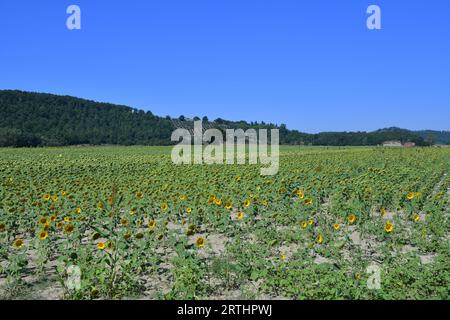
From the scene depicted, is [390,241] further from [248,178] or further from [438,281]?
[248,178]

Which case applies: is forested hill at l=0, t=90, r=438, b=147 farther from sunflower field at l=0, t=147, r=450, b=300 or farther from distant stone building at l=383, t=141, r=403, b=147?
sunflower field at l=0, t=147, r=450, b=300

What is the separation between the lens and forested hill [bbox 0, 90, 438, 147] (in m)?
73.1

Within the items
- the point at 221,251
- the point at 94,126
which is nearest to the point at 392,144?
the point at 94,126

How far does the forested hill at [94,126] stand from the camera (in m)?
73.1

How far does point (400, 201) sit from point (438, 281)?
15.9 ft

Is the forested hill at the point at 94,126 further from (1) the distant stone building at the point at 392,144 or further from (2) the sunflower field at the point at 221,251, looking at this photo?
(2) the sunflower field at the point at 221,251

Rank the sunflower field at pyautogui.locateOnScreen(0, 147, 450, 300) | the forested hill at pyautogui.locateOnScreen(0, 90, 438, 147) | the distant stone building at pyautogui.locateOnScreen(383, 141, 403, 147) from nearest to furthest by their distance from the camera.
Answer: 1. the sunflower field at pyautogui.locateOnScreen(0, 147, 450, 300)
2. the distant stone building at pyautogui.locateOnScreen(383, 141, 403, 147)
3. the forested hill at pyautogui.locateOnScreen(0, 90, 438, 147)

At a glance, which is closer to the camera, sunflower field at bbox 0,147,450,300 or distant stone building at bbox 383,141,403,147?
sunflower field at bbox 0,147,450,300

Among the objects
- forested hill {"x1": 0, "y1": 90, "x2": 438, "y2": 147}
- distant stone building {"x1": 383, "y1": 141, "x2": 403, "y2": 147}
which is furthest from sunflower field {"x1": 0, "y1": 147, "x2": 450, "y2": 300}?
distant stone building {"x1": 383, "y1": 141, "x2": 403, "y2": 147}

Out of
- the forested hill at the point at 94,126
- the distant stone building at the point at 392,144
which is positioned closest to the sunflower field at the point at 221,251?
the forested hill at the point at 94,126

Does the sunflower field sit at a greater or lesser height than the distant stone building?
lesser

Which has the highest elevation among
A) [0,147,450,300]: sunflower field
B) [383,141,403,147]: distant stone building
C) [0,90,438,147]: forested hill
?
[0,90,438,147]: forested hill

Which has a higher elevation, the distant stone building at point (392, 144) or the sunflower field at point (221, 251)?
the distant stone building at point (392, 144)
